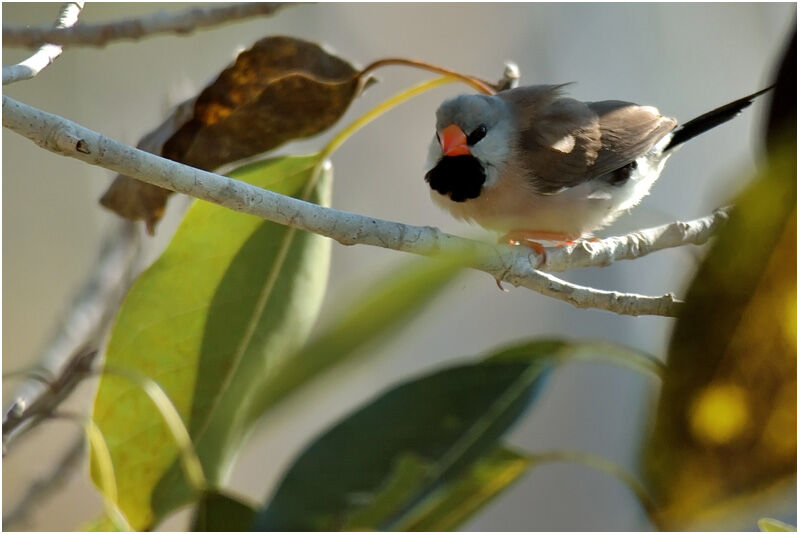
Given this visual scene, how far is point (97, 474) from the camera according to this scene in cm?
98

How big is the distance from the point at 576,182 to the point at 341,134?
0.59 m

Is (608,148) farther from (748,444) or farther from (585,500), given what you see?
(585,500)

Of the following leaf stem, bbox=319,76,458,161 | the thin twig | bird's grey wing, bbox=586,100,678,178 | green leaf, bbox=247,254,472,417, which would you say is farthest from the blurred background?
green leaf, bbox=247,254,472,417

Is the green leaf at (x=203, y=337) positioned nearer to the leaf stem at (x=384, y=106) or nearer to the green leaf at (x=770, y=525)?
the leaf stem at (x=384, y=106)

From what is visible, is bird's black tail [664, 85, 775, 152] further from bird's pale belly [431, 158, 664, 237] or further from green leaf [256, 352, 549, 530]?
green leaf [256, 352, 549, 530]

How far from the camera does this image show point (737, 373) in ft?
1.82

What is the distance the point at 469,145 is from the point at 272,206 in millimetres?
765

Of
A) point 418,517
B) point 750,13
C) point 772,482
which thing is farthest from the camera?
point 750,13

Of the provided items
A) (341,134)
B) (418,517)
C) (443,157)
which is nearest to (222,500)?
(418,517)

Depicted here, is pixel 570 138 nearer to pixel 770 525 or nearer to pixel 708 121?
pixel 708 121

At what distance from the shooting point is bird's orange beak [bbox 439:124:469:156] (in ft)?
4.99

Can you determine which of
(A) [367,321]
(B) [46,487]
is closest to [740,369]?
(A) [367,321]

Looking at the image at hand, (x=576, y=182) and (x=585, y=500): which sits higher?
(x=576, y=182)

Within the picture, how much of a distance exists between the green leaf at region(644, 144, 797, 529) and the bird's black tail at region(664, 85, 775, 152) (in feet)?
3.11
